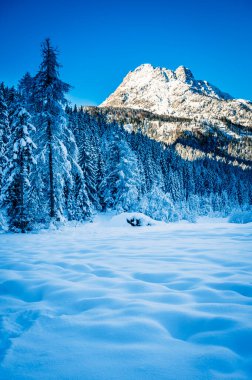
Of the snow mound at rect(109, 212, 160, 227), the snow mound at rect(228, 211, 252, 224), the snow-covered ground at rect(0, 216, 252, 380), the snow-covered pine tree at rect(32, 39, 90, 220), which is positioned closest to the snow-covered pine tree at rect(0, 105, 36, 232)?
the snow-covered pine tree at rect(32, 39, 90, 220)

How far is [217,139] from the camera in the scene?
198250 millimetres

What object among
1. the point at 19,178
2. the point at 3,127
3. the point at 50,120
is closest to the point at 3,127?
the point at 3,127

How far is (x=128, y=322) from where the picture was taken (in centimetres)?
189

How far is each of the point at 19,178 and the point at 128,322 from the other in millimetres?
13214

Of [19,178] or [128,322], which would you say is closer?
[128,322]

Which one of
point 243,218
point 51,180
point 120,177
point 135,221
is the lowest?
point 135,221

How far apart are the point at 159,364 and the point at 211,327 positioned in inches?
25.7

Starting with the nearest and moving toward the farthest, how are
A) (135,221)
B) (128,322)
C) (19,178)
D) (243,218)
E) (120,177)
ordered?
(128,322) < (19,178) < (243,218) < (135,221) < (120,177)

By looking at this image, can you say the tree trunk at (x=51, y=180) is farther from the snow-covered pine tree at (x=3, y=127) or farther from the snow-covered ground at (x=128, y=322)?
the snow-covered ground at (x=128, y=322)

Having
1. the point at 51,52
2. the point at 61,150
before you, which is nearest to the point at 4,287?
the point at 61,150

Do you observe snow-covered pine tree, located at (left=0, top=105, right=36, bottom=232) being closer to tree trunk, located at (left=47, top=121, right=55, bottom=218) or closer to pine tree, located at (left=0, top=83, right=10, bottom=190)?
tree trunk, located at (left=47, top=121, right=55, bottom=218)

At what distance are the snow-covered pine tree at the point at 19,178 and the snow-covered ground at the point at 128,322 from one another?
31.8 feet

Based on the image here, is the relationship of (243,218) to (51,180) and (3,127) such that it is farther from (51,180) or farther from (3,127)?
(3,127)

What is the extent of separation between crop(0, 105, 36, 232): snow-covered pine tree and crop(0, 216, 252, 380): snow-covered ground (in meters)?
9.69
